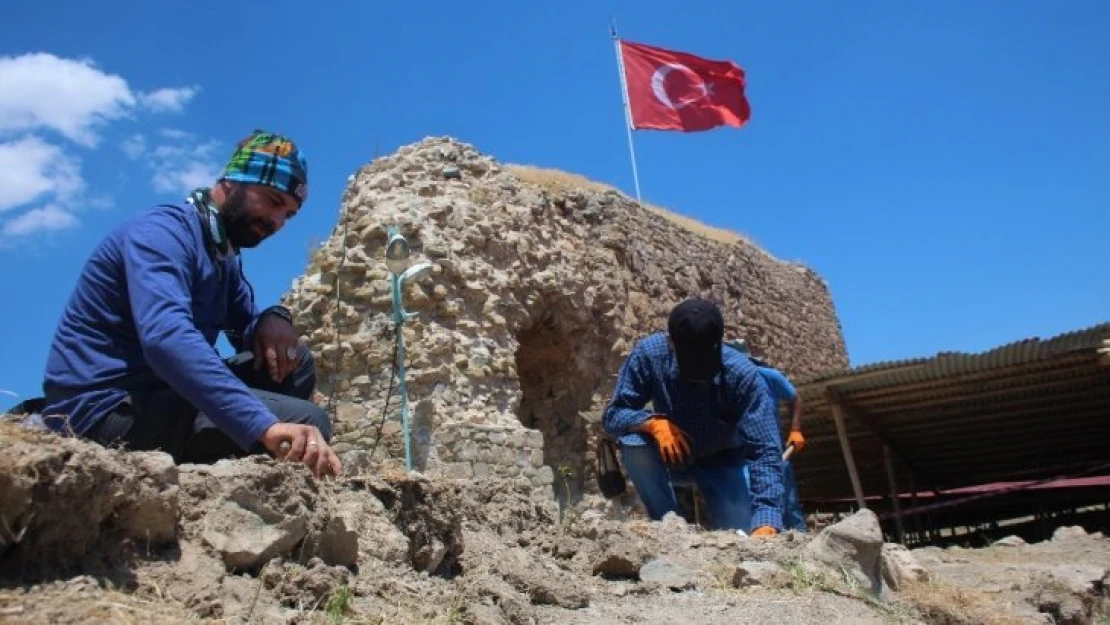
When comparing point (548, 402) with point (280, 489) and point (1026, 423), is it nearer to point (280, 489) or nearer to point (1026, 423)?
point (1026, 423)

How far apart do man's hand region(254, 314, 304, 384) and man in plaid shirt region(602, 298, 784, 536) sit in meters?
2.32

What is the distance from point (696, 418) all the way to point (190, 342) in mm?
3192

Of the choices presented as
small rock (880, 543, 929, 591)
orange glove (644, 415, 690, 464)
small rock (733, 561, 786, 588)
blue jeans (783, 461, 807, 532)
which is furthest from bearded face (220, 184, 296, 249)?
blue jeans (783, 461, 807, 532)

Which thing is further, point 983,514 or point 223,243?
point 983,514

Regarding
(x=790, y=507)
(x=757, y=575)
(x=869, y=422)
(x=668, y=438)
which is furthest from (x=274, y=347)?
(x=869, y=422)

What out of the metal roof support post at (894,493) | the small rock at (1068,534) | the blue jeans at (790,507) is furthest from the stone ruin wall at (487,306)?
the small rock at (1068,534)

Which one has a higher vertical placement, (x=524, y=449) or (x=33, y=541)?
(x=524, y=449)

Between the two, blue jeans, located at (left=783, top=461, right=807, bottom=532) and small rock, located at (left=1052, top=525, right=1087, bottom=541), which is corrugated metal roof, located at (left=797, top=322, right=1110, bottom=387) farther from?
blue jeans, located at (left=783, top=461, right=807, bottom=532)

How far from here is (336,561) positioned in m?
2.30

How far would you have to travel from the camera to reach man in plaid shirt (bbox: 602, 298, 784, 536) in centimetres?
489

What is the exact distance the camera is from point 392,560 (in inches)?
97.6

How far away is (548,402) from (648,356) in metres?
6.69

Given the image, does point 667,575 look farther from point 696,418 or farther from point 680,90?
point 680,90

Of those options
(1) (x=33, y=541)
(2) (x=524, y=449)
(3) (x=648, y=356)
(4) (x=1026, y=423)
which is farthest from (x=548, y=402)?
(1) (x=33, y=541)
